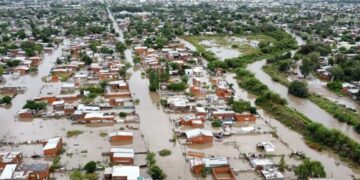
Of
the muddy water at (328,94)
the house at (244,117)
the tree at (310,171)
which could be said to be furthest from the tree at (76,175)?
the muddy water at (328,94)

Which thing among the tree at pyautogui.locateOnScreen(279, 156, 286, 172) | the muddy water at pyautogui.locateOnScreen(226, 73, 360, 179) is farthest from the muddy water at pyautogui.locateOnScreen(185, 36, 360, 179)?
the tree at pyautogui.locateOnScreen(279, 156, 286, 172)

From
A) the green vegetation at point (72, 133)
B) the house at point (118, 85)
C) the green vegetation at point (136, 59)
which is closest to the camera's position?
the green vegetation at point (72, 133)

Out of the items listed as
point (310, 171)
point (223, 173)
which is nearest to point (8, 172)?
point (223, 173)

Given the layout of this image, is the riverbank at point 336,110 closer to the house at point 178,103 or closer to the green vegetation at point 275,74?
the green vegetation at point 275,74

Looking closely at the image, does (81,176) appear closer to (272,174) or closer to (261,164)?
(261,164)

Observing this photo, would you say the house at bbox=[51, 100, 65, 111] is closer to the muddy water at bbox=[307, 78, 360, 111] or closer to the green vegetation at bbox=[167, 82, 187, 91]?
the green vegetation at bbox=[167, 82, 187, 91]

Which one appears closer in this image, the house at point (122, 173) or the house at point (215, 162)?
the house at point (122, 173)
